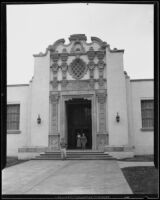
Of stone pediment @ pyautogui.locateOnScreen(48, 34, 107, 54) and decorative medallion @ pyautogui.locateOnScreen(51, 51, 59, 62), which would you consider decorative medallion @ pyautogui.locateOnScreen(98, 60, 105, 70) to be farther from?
decorative medallion @ pyautogui.locateOnScreen(51, 51, 59, 62)

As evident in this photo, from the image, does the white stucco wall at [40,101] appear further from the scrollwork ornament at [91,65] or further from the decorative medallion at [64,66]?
the scrollwork ornament at [91,65]

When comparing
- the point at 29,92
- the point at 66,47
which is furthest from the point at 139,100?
the point at 29,92

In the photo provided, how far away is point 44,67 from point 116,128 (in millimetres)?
7029

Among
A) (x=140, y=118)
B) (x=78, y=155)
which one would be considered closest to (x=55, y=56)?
(x=78, y=155)

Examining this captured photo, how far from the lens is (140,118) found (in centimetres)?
2047

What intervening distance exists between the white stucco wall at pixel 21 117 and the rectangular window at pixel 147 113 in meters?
8.71

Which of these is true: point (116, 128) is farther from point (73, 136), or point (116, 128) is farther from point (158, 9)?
point (158, 9)

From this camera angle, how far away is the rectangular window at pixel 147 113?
67.4ft

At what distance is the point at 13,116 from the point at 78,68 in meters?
6.18

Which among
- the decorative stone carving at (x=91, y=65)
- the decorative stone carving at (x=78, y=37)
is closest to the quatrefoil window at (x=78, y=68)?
the decorative stone carving at (x=91, y=65)

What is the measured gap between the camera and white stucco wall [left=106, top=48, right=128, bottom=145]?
20.0m

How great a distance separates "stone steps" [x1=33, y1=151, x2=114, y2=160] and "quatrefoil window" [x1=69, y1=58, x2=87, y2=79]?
18.6 feet

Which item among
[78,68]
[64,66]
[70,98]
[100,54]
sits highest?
[100,54]

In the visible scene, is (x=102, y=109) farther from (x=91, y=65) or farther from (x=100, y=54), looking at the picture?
(x=100, y=54)
